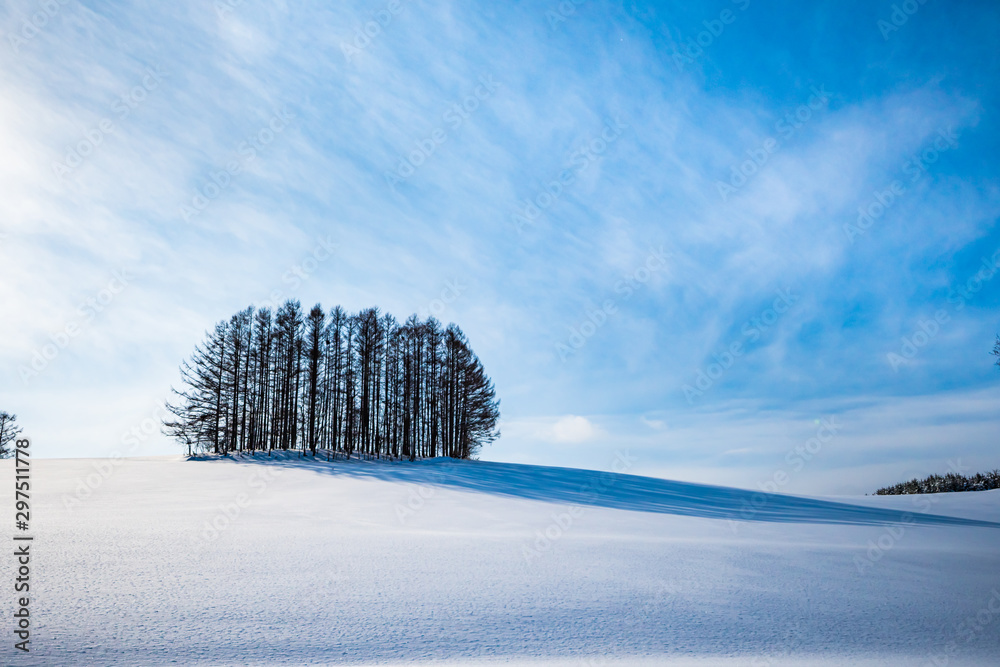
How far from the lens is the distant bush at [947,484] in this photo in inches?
867

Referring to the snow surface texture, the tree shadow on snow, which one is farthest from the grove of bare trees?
the snow surface texture

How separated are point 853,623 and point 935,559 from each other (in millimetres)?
4007

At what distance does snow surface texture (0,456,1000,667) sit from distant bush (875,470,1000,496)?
1803 cm

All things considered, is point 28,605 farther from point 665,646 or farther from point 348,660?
point 665,646

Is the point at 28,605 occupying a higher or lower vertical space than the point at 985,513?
higher

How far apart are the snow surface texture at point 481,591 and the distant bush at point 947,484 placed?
59.1 ft

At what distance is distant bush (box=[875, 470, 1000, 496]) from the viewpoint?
22.0 m

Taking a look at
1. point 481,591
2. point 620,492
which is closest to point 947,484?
point 620,492

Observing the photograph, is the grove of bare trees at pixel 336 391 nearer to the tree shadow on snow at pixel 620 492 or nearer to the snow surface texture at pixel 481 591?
the tree shadow on snow at pixel 620 492

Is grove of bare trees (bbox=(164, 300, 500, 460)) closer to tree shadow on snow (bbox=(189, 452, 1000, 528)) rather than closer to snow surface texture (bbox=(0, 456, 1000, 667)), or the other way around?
tree shadow on snow (bbox=(189, 452, 1000, 528))

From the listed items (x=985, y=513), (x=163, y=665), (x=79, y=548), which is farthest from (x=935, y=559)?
(x=985, y=513)

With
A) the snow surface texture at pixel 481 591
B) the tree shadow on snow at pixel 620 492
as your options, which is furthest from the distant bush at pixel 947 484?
the snow surface texture at pixel 481 591

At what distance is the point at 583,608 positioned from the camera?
4.15 metres

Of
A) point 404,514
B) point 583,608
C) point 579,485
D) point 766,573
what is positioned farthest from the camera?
point 579,485
